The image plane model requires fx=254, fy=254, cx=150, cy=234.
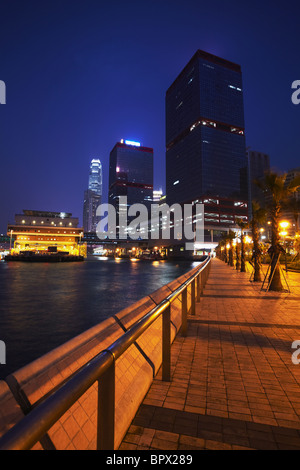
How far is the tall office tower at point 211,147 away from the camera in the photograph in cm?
15588

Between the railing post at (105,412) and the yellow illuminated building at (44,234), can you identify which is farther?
the yellow illuminated building at (44,234)

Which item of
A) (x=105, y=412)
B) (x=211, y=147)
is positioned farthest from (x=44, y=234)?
(x=105, y=412)

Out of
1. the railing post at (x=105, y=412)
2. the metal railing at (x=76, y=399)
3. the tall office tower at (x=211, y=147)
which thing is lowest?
the railing post at (x=105, y=412)

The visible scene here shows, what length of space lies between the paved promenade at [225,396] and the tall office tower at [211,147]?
143 m

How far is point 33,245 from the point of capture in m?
113

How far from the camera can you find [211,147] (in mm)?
166375

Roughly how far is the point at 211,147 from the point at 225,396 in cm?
17793

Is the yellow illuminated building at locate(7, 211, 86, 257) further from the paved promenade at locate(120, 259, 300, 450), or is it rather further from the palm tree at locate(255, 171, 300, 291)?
the paved promenade at locate(120, 259, 300, 450)

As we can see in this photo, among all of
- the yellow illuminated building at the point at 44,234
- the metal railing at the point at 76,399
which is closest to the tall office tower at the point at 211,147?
the yellow illuminated building at the point at 44,234

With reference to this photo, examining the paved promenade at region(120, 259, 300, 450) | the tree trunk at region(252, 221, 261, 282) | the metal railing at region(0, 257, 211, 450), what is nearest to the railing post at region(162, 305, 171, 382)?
the paved promenade at region(120, 259, 300, 450)

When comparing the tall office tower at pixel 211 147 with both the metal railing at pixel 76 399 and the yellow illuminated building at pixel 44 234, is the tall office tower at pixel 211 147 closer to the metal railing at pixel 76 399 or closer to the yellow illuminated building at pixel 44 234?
the yellow illuminated building at pixel 44 234

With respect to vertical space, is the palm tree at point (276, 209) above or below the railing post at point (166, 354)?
above

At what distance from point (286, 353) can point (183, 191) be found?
170320mm
